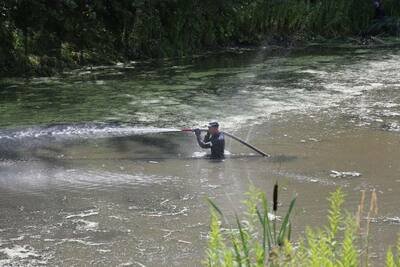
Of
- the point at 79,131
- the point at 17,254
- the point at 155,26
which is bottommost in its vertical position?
the point at 17,254

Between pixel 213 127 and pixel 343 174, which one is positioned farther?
pixel 213 127

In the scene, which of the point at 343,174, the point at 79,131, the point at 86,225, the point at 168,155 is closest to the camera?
the point at 86,225

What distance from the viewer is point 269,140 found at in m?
8.57

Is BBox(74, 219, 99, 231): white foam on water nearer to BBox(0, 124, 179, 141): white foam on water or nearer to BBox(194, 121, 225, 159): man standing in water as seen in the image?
BBox(194, 121, 225, 159): man standing in water

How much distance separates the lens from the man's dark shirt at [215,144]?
24.6 feet

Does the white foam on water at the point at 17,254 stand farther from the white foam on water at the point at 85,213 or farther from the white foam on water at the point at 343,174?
the white foam on water at the point at 343,174

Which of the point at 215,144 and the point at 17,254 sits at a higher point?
the point at 215,144

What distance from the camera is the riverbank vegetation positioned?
47.3 feet

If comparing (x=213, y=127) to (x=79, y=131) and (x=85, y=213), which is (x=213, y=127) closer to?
(x=85, y=213)

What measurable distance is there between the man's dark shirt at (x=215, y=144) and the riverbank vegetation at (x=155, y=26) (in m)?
7.06

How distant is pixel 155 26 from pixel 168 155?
9265 millimetres

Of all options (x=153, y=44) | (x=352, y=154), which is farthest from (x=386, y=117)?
(x=153, y=44)

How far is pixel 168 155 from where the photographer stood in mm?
7883

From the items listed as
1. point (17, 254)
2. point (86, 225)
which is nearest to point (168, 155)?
point (86, 225)
